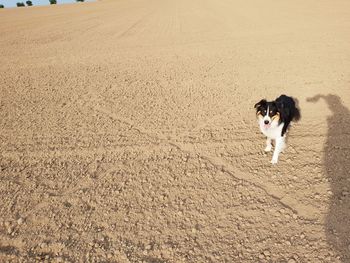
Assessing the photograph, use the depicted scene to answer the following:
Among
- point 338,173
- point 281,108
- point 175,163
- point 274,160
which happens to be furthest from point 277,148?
point 175,163

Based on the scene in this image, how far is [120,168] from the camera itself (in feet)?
18.2

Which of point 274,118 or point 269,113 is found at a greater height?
point 269,113

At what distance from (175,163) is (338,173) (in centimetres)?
283

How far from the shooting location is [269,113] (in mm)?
4793

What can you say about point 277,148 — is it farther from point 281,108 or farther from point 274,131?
point 281,108

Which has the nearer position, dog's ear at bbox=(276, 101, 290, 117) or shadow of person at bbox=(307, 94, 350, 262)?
shadow of person at bbox=(307, 94, 350, 262)

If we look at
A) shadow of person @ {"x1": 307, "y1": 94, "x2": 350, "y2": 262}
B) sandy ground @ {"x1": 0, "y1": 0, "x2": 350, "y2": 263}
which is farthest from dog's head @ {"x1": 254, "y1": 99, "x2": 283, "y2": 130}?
shadow of person @ {"x1": 307, "y1": 94, "x2": 350, "y2": 262}

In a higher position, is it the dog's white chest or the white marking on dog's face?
the white marking on dog's face

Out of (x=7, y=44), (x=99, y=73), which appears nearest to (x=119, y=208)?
(x=99, y=73)

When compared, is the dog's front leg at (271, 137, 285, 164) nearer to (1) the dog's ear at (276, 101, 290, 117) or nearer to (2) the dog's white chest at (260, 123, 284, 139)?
(2) the dog's white chest at (260, 123, 284, 139)

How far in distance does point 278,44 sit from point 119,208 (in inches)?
426

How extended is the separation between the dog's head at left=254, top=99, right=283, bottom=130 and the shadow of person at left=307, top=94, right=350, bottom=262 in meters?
1.25

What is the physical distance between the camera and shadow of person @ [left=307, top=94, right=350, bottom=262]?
3879 mm

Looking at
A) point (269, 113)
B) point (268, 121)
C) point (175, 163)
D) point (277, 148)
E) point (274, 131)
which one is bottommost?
point (175, 163)
